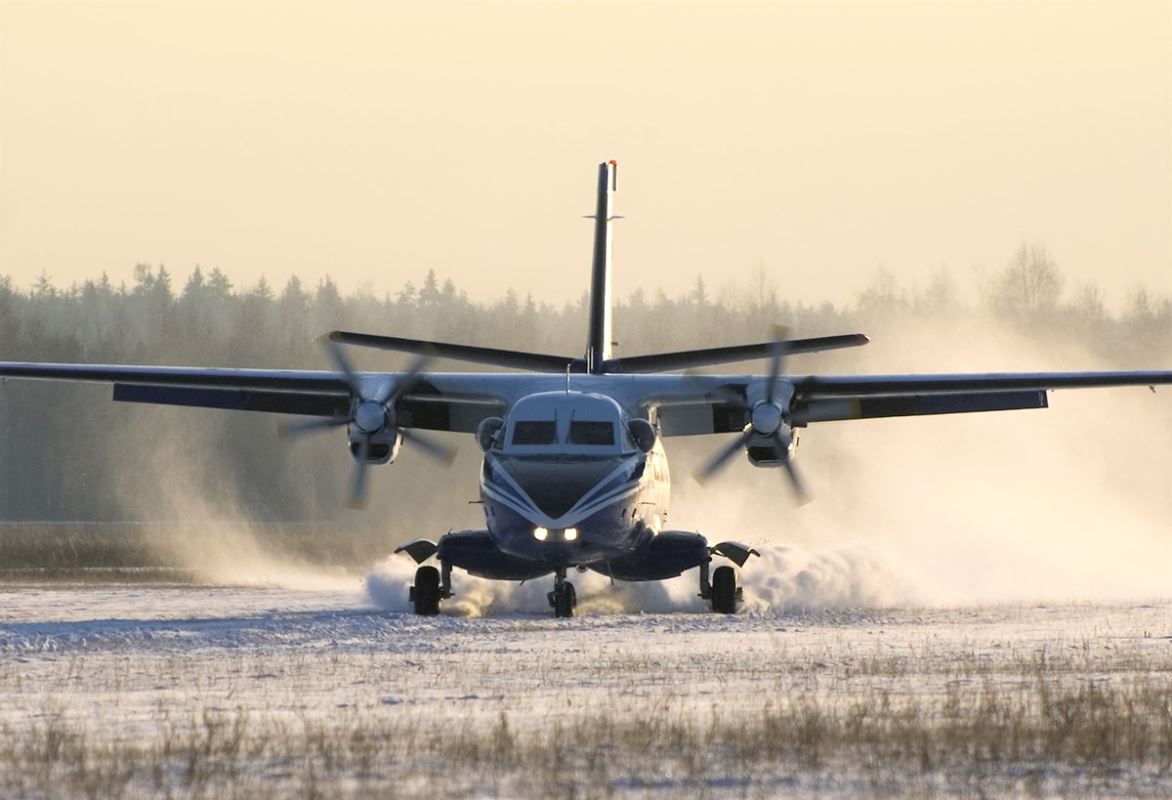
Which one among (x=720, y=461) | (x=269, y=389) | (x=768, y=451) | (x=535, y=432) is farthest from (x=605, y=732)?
(x=269, y=389)

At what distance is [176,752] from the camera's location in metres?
13.7

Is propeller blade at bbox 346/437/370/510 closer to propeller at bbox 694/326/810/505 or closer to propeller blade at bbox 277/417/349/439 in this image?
propeller blade at bbox 277/417/349/439

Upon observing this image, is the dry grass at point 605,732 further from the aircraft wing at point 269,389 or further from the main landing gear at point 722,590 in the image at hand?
the aircraft wing at point 269,389

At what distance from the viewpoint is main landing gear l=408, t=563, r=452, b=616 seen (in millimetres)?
28953

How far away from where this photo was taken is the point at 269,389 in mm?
32094

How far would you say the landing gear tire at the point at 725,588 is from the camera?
97.7 feet

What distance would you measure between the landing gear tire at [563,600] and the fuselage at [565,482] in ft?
1.30

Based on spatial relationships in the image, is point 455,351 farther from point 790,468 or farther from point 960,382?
point 960,382

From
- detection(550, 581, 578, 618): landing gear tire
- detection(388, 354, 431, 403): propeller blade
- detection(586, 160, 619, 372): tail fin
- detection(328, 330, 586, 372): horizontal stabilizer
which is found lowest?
detection(550, 581, 578, 618): landing gear tire

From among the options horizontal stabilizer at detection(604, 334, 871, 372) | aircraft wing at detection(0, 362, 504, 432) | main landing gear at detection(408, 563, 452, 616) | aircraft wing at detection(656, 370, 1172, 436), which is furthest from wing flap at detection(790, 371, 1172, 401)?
main landing gear at detection(408, 563, 452, 616)

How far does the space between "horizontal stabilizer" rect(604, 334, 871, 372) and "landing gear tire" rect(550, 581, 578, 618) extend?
12.1ft

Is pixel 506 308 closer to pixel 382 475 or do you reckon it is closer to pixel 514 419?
pixel 382 475

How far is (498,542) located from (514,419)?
168cm

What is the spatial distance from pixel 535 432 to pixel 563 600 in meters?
2.25
